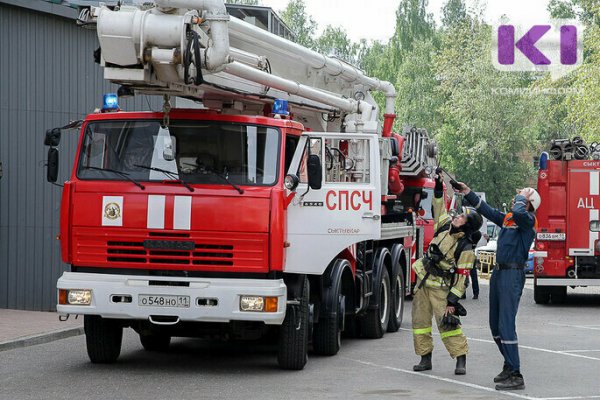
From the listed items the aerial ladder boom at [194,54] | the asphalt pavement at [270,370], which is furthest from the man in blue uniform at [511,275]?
the aerial ladder boom at [194,54]

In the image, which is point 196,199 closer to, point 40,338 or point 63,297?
point 63,297

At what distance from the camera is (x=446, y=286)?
12.2m

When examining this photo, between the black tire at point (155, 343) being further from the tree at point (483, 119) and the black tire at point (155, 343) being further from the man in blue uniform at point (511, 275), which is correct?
the tree at point (483, 119)

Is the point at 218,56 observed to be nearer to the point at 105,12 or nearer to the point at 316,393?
the point at 105,12

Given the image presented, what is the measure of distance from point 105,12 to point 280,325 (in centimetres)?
360

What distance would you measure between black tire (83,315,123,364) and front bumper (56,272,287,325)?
704 millimetres

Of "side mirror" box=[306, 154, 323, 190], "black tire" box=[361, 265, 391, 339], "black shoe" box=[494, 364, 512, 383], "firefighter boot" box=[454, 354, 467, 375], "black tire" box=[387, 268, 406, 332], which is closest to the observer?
"black shoe" box=[494, 364, 512, 383]

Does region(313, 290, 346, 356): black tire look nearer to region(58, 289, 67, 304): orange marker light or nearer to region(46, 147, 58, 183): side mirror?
region(58, 289, 67, 304): orange marker light

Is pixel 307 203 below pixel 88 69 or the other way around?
below

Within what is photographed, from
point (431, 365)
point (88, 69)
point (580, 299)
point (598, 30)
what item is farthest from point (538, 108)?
point (431, 365)

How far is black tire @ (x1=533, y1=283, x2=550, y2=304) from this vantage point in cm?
2289

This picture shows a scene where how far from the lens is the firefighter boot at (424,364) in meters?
12.3

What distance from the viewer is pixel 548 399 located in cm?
1031

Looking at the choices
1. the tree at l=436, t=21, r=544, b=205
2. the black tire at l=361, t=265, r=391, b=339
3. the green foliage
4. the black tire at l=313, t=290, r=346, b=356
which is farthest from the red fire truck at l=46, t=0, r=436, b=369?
the tree at l=436, t=21, r=544, b=205
